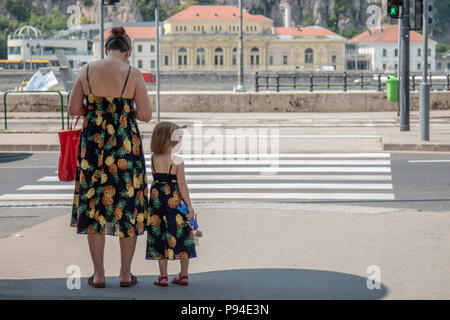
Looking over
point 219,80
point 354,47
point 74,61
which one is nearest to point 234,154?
point 219,80

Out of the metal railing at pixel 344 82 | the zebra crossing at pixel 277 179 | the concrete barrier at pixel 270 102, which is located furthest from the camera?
the metal railing at pixel 344 82

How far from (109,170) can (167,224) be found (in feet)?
1.73

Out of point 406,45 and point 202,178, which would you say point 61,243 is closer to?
point 202,178

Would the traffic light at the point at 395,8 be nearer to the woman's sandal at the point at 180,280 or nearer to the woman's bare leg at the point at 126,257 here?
the woman's sandal at the point at 180,280

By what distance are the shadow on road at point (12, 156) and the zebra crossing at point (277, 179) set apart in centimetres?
270

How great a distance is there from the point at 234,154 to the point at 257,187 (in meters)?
4.24

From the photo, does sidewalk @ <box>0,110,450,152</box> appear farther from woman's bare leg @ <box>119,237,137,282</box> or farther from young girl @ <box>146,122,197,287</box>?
woman's bare leg @ <box>119,237,137,282</box>

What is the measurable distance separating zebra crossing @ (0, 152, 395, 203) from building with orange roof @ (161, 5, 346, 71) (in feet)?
423

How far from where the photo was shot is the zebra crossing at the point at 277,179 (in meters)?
10.7

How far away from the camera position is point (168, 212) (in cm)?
554

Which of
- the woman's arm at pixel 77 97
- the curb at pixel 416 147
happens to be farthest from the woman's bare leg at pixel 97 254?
the curb at pixel 416 147

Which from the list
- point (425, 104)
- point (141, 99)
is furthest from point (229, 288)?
point (425, 104)

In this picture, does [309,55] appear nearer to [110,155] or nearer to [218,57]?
[218,57]

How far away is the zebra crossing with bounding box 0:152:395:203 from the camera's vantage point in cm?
1074
